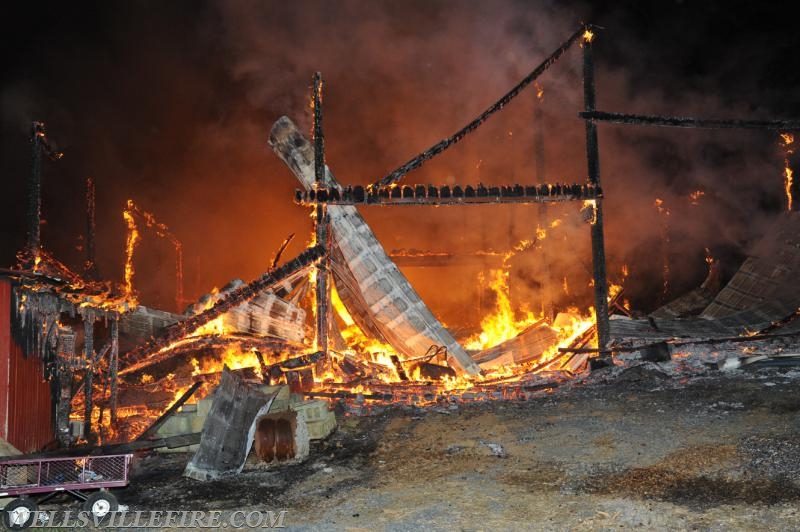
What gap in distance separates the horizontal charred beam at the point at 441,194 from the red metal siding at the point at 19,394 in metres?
5.02

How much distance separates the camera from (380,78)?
933 inches

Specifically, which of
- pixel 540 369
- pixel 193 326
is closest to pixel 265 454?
pixel 193 326

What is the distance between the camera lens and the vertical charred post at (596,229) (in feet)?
36.1

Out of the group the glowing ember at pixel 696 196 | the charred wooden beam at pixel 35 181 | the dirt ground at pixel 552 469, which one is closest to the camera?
the dirt ground at pixel 552 469

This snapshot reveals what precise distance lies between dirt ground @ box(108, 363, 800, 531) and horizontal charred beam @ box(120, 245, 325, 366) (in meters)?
3.99

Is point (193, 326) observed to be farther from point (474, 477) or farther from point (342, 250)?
point (474, 477)

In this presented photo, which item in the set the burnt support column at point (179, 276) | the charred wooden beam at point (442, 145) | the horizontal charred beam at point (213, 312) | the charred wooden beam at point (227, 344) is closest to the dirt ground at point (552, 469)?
the charred wooden beam at point (227, 344)

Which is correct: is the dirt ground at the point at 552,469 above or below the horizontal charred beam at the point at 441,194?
below

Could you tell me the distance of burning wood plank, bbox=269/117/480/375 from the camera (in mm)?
12719

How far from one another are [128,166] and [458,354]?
19806 millimetres

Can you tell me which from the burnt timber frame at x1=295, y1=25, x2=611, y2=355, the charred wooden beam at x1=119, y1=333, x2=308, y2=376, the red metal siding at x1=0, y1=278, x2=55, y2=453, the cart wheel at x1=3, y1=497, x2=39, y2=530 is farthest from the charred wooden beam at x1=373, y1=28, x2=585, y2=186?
the cart wheel at x1=3, y1=497, x2=39, y2=530

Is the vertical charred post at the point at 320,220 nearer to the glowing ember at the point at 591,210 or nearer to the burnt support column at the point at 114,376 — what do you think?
the burnt support column at the point at 114,376

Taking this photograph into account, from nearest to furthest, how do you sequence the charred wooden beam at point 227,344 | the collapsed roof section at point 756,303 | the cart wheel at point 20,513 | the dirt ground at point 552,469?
the dirt ground at point 552,469 < the cart wheel at point 20,513 < the collapsed roof section at point 756,303 < the charred wooden beam at point 227,344

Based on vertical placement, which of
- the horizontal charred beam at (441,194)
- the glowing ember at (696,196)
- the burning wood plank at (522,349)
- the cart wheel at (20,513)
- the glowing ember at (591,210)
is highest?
the glowing ember at (696,196)
